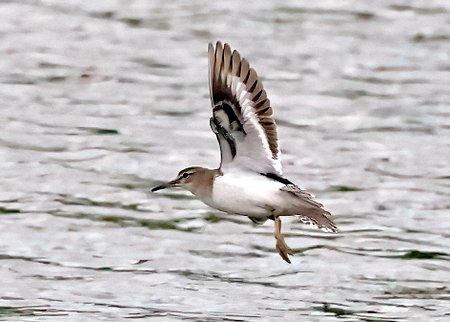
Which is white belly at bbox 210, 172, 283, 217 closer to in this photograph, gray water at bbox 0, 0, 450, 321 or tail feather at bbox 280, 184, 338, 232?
tail feather at bbox 280, 184, 338, 232

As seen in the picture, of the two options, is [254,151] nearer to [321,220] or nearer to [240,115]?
[240,115]

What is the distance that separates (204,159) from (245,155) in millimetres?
4113

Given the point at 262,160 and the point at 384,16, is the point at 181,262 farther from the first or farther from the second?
the point at 384,16

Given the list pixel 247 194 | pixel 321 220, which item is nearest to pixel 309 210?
pixel 321 220

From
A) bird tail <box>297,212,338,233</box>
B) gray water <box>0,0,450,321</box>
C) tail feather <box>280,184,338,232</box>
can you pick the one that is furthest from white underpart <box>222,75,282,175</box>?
gray water <box>0,0,450,321</box>

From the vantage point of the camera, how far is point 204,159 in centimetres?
1468

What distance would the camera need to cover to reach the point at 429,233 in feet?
42.8

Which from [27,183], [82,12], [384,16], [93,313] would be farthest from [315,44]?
[93,313]

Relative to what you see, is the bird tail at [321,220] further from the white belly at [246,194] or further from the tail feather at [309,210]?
the white belly at [246,194]

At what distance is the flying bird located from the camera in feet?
34.0

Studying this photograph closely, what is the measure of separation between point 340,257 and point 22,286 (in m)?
2.45

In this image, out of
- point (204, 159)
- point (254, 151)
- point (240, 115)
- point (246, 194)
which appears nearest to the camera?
Answer: point (246, 194)

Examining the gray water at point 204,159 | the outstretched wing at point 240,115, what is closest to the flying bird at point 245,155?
the outstretched wing at point 240,115

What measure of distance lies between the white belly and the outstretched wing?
0.12m
